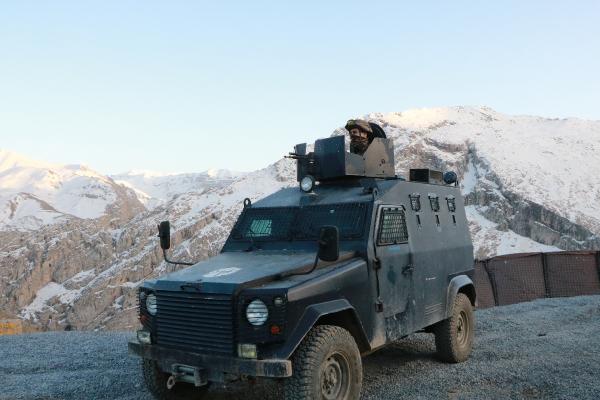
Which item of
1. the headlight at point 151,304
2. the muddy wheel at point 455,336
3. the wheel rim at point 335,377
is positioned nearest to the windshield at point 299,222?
the wheel rim at point 335,377

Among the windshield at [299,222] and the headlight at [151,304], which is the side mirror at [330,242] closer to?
the windshield at [299,222]

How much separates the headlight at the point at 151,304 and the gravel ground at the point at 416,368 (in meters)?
1.29

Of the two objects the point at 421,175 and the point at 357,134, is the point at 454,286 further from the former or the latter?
the point at 357,134

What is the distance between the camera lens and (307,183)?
6.76m

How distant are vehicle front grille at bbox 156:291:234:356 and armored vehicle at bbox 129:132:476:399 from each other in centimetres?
1

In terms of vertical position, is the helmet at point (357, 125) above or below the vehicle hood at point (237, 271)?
above

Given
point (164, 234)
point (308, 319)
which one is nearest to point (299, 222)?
point (164, 234)

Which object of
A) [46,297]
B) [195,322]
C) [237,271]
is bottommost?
[46,297]

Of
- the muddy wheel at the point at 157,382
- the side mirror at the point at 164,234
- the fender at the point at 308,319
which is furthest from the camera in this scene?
the side mirror at the point at 164,234

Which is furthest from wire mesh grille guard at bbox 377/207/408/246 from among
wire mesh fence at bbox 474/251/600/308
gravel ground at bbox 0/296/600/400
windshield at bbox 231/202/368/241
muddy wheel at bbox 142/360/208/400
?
wire mesh fence at bbox 474/251/600/308

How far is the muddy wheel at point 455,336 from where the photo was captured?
23.7 feet

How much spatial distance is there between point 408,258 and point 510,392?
1.81m

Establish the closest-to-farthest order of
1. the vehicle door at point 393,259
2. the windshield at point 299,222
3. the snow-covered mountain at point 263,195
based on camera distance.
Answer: the vehicle door at point 393,259
the windshield at point 299,222
the snow-covered mountain at point 263,195

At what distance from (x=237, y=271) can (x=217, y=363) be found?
36.1 inches
